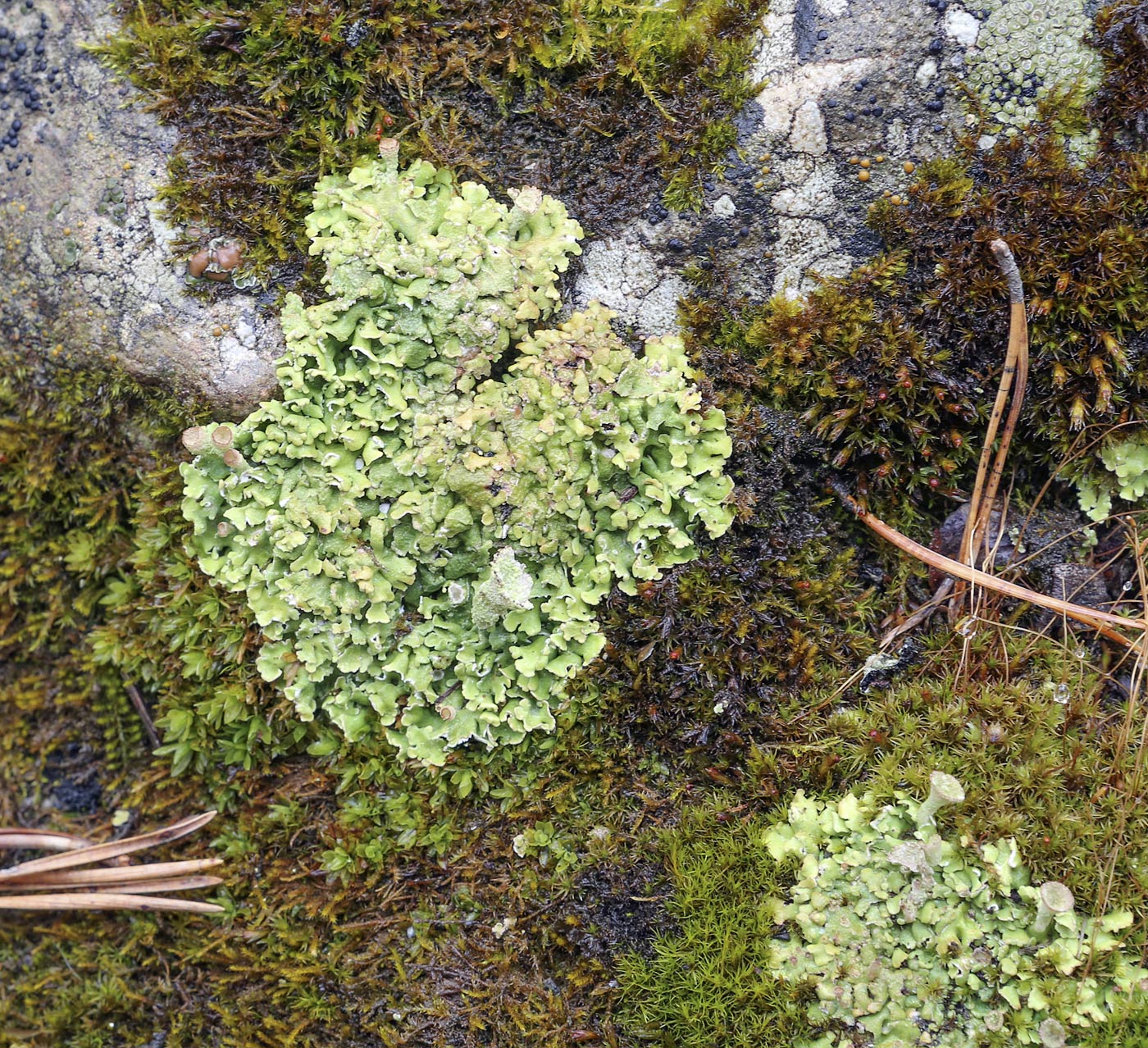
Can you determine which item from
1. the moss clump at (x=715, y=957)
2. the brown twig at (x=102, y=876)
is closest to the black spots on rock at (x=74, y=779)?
the brown twig at (x=102, y=876)

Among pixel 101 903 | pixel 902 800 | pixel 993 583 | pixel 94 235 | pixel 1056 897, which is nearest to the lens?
pixel 1056 897

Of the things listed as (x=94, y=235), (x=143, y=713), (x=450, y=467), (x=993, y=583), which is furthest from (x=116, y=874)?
Result: (x=993, y=583)

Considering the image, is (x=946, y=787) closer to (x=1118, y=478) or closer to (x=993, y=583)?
(x=993, y=583)

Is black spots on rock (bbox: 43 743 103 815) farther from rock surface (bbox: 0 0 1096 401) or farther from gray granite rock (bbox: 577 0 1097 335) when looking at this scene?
gray granite rock (bbox: 577 0 1097 335)

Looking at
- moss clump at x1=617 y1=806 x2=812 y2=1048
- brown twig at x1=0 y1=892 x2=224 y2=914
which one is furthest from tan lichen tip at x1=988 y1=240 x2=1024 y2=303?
brown twig at x1=0 y1=892 x2=224 y2=914

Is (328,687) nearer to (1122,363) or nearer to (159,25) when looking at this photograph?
(159,25)

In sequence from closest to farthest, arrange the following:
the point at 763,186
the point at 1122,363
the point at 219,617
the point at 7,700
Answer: the point at 1122,363 < the point at 763,186 < the point at 219,617 < the point at 7,700

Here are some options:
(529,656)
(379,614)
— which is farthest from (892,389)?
(379,614)
